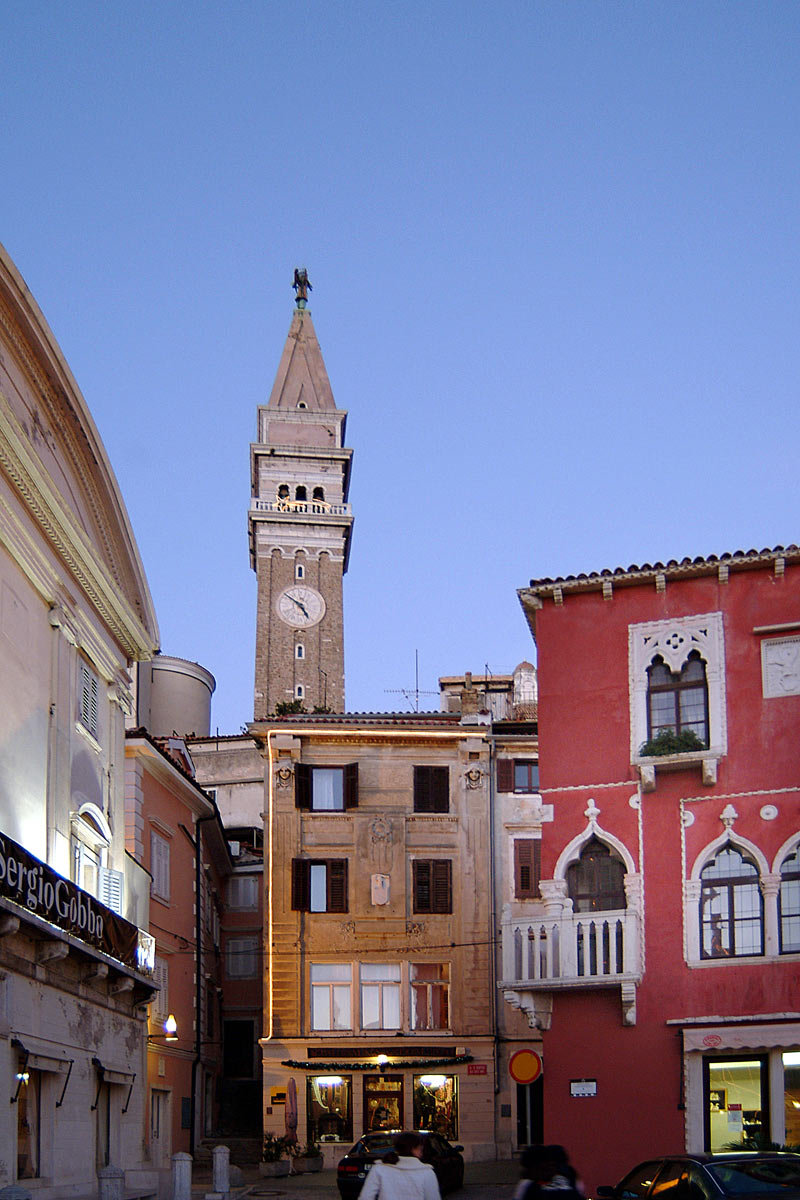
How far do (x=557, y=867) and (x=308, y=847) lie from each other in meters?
16.7

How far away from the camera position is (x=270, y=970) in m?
42.8

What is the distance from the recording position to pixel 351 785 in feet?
146

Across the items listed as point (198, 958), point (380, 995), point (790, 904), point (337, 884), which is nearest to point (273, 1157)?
point (380, 995)

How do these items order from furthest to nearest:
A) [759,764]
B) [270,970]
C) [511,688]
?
[511,688] < [270,970] < [759,764]

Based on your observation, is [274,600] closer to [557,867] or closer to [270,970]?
[270,970]

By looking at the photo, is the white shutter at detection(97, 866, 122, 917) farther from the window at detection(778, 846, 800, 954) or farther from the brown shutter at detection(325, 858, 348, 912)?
the brown shutter at detection(325, 858, 348, 912)

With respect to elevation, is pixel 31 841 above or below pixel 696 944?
above

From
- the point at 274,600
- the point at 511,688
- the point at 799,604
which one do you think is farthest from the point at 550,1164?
the point at 274,600

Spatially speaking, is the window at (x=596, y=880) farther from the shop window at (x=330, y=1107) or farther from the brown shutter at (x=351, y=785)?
the shop window at (x=330, y=1107)

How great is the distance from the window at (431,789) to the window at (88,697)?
15.3 m

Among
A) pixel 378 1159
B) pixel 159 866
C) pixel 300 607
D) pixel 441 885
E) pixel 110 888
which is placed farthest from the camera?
pixel 300 607

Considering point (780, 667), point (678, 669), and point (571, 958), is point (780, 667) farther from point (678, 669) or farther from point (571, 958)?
point (571, 958)

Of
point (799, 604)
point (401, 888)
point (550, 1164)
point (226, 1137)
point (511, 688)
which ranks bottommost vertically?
point (226, 1137)

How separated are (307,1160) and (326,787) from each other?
33.2 ft
